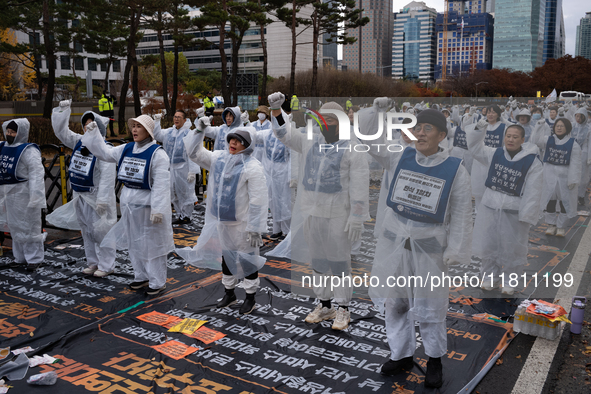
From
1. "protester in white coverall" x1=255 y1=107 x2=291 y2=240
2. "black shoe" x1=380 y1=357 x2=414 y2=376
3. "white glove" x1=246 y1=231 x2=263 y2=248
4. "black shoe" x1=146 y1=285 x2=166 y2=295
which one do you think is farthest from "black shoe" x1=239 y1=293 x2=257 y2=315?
"protester in white coverall" x1=255 y1=107 x2=291 y2=240

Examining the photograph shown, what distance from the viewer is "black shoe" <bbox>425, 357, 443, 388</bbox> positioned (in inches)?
137

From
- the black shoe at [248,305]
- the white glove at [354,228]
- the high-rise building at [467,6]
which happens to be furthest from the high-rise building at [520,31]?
the high-rise building at [467,6]

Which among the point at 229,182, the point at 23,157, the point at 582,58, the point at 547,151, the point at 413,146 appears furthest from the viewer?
the point at 582,58

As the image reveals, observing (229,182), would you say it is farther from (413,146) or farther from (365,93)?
(365,93)

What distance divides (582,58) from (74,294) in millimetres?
49221

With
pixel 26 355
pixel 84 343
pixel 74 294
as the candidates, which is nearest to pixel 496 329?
pixel 84 343

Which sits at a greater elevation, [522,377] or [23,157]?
[23,157]

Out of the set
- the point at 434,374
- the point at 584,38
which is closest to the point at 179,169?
the point at 434,374

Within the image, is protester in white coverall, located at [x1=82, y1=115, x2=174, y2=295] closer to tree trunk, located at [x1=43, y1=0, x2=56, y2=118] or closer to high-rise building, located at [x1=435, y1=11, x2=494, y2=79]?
tree trunk, located at [x1=43, y1=0, x2=56, y2=118]

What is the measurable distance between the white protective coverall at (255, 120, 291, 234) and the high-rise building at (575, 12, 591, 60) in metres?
48.6

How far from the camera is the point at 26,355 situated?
12.7 ft

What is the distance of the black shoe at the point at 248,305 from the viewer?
4832mm

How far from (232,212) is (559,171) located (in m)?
5.87

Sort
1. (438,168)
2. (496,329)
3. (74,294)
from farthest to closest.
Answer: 1. (74,294)
2. (496,329)
3. (438,168)
